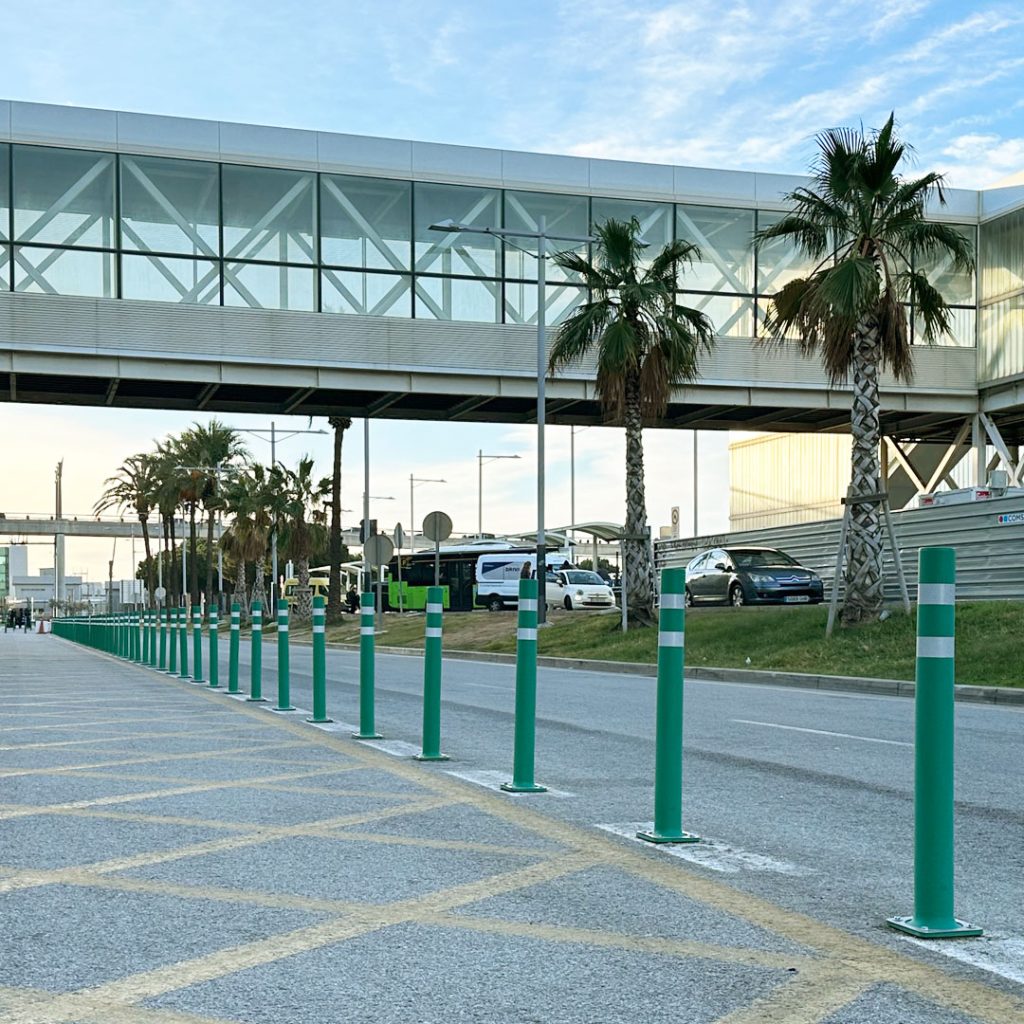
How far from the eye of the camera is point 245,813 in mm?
7398

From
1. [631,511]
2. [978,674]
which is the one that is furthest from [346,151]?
[978,674]

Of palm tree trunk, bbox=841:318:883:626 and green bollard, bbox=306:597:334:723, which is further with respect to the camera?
palm tree trunk, bbox=841:318:883:626

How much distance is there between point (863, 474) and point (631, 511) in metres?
7.30

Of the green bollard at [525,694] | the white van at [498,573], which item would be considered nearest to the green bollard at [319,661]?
the green bollard at [525,694]

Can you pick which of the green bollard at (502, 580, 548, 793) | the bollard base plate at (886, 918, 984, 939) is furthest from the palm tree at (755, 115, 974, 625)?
the bollard base plate at (886, 918, 984, 939)

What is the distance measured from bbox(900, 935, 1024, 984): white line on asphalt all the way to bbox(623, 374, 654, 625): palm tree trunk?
26.5 meters

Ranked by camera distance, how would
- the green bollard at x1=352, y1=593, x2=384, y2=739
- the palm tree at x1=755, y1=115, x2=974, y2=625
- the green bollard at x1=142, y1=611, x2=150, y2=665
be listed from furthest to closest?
the green bollard at x1=142, y1=611, x2=150, y2=665 < the palm tree at x1=755, y1=115, x2=974, y2=625 < the green bollard at x1=352, y1=593, x2=384, y2=739

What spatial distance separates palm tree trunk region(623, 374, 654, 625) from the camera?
31.1 meters

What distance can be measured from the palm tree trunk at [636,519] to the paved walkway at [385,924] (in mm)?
23056

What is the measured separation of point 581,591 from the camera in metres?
49.9

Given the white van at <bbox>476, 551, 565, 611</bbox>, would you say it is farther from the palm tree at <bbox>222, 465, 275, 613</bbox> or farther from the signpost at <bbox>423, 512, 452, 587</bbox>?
the signpost at <bbox>423, 512, 452, 587</bbox>

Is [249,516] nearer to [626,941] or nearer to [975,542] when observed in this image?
[975,542]

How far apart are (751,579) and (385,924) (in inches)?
1127

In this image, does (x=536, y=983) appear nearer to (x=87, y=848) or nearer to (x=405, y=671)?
(x=87, y=848)
